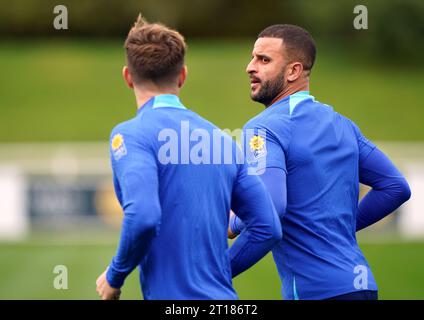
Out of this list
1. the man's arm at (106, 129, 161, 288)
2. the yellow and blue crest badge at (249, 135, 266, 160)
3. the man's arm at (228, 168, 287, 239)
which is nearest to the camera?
the man's arm at (106, 129, 161, 288)

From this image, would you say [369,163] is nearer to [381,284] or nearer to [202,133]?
[202,133]

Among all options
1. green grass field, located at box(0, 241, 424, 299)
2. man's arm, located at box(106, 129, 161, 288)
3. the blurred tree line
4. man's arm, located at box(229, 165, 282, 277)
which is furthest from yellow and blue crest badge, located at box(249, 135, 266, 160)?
the blurred tree line

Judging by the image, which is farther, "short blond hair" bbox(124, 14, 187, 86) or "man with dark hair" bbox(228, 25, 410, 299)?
"man with dark hair" bbox(228, 25, 410, 299)

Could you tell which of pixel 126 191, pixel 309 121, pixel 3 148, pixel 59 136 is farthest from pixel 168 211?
pixel 59 136

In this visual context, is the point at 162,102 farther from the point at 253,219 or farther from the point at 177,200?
the point at 253,219

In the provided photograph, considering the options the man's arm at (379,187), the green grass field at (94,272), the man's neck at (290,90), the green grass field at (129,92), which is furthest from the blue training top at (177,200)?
the green grass field at (129,92)

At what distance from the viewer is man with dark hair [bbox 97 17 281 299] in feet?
12.0

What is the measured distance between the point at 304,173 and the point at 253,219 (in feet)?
1.72

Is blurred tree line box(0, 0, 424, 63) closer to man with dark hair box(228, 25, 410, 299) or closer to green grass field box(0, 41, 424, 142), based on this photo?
green grass field box(0, 41, 424, 142)

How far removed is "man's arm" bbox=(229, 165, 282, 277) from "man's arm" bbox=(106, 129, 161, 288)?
0.45m

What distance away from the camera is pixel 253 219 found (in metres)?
3.97

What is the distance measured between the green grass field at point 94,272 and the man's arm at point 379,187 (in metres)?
6.75

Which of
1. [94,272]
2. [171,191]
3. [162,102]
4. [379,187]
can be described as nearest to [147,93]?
[162,102]

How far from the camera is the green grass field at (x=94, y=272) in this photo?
1177 cm
